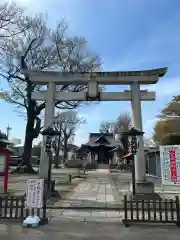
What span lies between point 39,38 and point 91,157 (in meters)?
32.7

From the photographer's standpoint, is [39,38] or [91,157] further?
[91,157]

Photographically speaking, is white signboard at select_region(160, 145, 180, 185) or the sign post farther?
white signboard at select_region(160, 145, 180, 185)

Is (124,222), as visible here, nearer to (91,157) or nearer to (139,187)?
(139,187)

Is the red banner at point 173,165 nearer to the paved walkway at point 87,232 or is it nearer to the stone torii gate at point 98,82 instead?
the stone torii gate at point 98,82

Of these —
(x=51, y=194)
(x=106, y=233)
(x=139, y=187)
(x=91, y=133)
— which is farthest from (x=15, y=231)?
(x=91, y=133)

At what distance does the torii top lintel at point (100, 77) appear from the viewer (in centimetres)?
1321

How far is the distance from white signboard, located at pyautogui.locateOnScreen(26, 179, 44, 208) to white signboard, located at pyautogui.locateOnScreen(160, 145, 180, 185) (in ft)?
18.0

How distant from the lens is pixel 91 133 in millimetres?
60312

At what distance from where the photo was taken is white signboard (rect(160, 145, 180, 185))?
35.1 ft

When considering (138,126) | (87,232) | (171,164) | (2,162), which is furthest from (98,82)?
(87,232)

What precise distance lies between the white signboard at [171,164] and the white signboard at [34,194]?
5.47m

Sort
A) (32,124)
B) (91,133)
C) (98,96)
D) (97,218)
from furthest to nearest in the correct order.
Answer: (91,133) → (32,124) → (98,96) → (97,218)

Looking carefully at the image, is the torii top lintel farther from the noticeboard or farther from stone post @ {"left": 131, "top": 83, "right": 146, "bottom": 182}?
the noticeboard

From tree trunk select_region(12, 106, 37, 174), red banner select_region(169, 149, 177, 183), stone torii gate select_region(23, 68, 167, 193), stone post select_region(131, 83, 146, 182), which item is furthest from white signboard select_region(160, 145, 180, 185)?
tree trunk select_region(12, 106, 37, 174)
